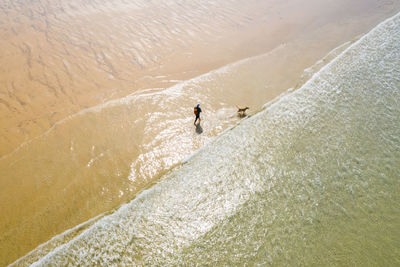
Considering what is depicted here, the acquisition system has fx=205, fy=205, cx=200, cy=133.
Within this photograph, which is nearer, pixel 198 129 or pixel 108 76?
pixel 198 129

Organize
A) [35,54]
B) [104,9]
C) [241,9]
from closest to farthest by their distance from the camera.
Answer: [35,54]
[104,9]
[241,9]

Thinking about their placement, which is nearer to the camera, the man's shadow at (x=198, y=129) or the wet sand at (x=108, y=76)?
the wet sand at (x=108, y=76)

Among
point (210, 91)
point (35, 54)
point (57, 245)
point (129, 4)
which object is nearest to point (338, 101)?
point (210, 91)

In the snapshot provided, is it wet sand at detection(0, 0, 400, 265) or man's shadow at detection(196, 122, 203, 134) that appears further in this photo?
Answer: man's shadow at detection(196, 122, 203, 134)

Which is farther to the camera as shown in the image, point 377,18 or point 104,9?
point 104,9

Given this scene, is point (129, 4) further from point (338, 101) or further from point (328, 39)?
point (338, 101)

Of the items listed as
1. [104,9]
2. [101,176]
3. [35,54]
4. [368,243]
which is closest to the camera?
[368,243]

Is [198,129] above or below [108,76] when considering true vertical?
below

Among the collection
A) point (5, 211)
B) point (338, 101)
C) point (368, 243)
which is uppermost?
point (338, 101)
